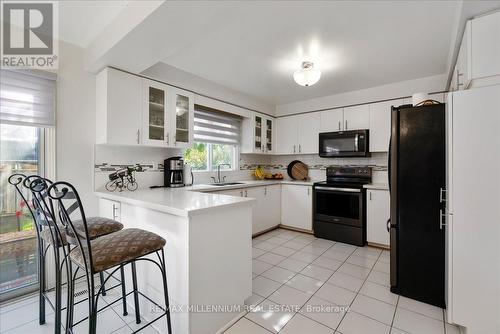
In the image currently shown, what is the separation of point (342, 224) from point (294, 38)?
2.58 meters

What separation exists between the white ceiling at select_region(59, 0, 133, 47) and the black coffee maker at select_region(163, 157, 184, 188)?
1.43 meters

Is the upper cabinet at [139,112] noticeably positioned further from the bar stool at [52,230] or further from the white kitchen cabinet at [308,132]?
the white kitchen cabinet at [308,132]

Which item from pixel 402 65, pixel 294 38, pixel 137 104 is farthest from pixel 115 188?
pixel 402 65

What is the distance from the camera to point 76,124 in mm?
2229

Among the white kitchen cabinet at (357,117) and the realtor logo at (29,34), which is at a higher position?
the realtor logo at (29,34)

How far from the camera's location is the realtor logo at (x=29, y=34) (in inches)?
67.7

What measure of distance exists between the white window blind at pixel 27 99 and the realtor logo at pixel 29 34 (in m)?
0.11

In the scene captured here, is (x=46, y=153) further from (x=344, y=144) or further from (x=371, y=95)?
(x=371, y=95)

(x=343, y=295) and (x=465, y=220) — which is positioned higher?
(x=465, y=220)

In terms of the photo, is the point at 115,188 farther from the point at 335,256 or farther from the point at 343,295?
the point at 335,256

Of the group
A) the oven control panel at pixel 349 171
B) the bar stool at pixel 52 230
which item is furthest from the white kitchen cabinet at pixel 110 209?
the oven control panel at pixel 349 171

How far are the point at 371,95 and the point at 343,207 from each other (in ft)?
5.78

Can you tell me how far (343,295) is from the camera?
2.04 metres

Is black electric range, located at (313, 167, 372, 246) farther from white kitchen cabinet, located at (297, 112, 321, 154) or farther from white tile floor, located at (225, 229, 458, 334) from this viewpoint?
white kitchen cabinet, located at (297, 112, 321, 154)
